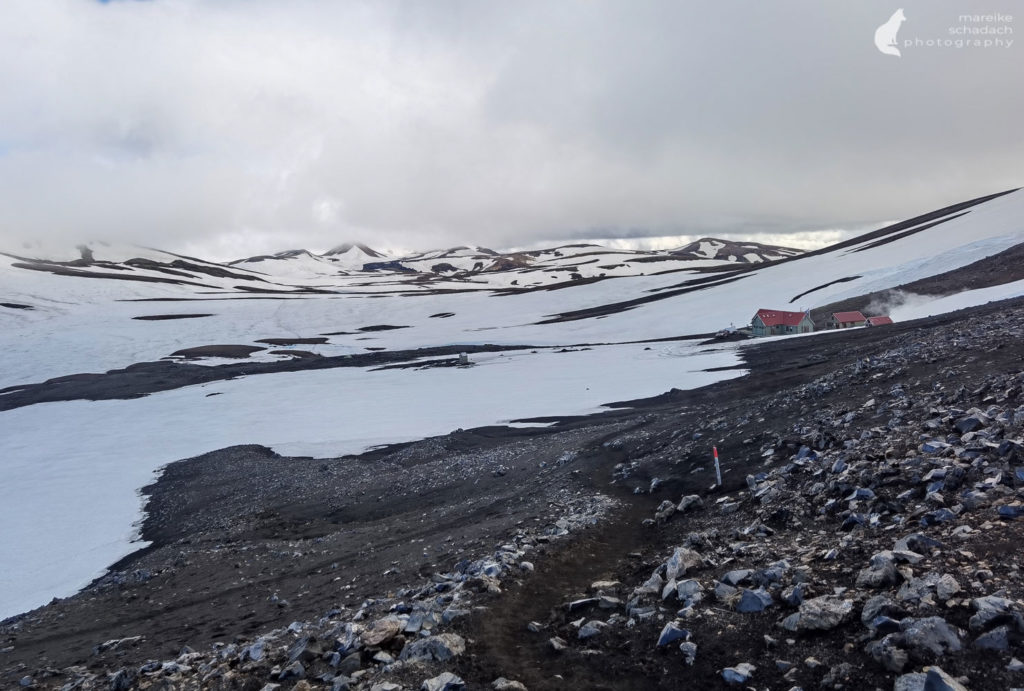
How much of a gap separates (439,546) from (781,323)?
201 feet

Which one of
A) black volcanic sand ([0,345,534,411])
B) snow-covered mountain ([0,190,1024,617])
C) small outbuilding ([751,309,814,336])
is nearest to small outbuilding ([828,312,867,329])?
snow-covered mountain ([0,190,1024,617])

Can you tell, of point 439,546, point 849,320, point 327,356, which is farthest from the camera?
point 327,356

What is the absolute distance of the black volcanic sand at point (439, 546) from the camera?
652 centimetres

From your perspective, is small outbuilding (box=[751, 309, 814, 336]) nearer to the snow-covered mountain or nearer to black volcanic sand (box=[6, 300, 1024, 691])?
the snow-covered mountain

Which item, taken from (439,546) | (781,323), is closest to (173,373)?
(439,546)

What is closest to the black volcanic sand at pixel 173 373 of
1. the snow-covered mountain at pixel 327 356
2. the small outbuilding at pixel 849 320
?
the snow-covered mountain at pixel 327 356

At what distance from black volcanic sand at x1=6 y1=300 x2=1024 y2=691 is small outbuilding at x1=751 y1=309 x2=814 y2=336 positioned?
38931 millimetres

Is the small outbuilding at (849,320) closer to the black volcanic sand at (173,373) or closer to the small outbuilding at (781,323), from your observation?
the small outbuilding at (781,323)

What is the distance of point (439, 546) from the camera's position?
42.2 ft

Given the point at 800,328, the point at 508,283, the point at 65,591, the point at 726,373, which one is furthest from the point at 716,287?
the point at 65,591

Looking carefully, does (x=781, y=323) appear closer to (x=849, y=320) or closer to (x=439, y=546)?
(x=849, y=320)

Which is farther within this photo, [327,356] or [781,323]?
[327,356]

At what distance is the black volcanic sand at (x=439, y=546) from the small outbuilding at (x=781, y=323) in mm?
38931

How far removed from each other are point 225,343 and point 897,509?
94383 millimetres
